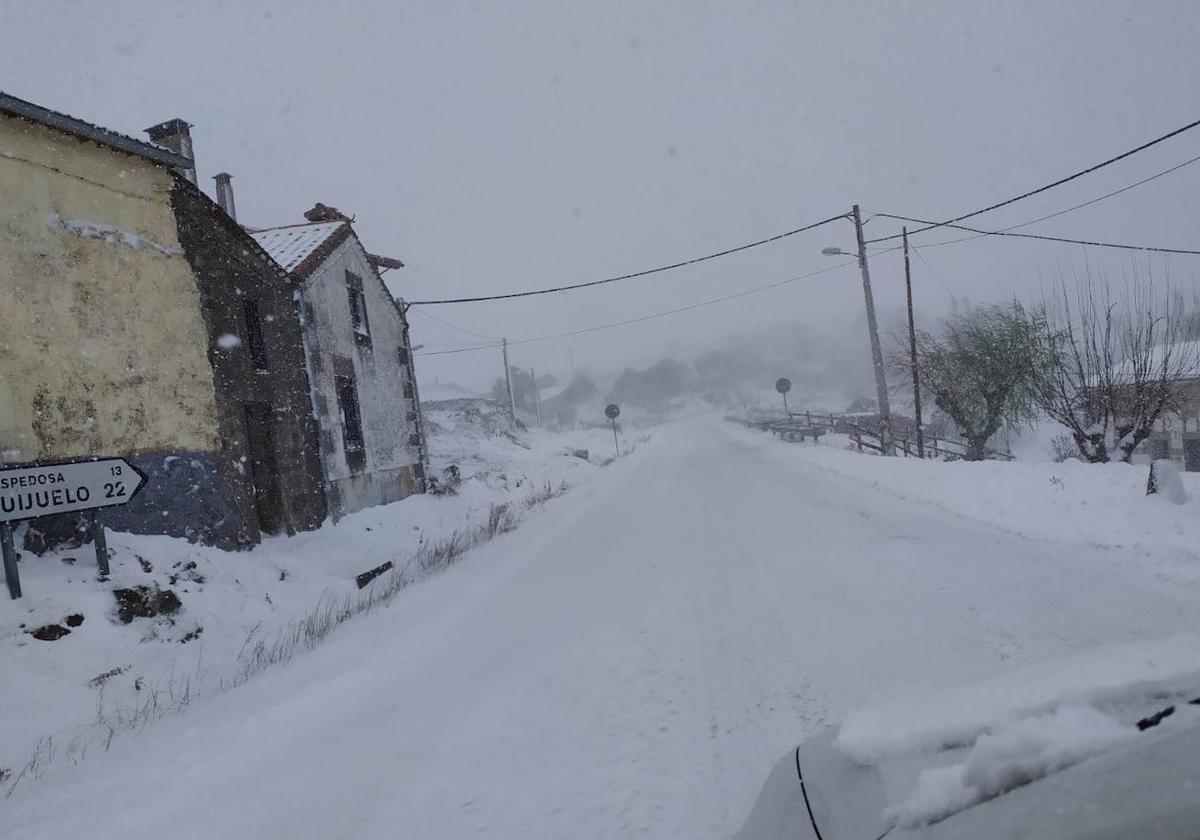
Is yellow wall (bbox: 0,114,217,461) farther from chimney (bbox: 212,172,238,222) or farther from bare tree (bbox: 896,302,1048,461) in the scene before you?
bare tree (bbox: 896,302,1048,461)

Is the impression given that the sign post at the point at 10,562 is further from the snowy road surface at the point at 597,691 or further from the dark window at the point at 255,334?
the dark window at the point at 255,334

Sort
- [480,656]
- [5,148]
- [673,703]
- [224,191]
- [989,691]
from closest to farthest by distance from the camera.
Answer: [989,691] → [673,703] → [480,656] → [5,148] → [224,191]

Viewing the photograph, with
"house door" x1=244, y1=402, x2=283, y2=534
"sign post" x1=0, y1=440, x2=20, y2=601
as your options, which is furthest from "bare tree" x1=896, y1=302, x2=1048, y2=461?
"sign post" x1=0, y1=440, x2=20, y2=601

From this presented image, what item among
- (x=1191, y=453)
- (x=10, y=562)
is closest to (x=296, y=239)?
(x=10, y=562)

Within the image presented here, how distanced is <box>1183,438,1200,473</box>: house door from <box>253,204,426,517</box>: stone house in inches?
1266

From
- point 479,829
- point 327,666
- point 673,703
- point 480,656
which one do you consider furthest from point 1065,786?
point 327,666

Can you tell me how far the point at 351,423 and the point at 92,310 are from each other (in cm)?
837

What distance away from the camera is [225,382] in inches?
461

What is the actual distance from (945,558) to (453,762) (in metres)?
5.02

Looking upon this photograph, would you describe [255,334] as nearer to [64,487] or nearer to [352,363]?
[352,363]

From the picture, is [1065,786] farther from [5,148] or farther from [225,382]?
[225,382]

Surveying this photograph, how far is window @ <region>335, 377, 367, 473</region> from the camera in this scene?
54.9 ft

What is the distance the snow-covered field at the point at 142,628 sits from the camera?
5637 millimetres

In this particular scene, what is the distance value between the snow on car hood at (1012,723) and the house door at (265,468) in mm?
13735
